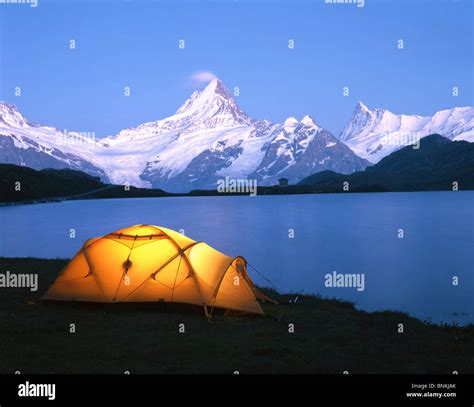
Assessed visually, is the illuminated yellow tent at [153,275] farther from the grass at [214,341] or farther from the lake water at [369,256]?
the lake water at [369,256]

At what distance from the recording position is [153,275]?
2275 centimetres

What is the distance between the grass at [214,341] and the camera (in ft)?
52.6

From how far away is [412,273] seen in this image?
5178 cm

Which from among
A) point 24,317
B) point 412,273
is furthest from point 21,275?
point 412,273

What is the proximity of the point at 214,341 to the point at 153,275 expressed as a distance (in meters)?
5.11

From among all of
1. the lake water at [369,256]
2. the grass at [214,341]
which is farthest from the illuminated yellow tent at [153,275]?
the lake water at [369,256]

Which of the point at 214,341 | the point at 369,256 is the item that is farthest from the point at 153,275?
the point at 369,256

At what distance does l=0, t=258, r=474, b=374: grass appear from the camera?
16031 mm

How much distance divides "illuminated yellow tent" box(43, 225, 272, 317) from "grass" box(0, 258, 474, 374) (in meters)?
0.46

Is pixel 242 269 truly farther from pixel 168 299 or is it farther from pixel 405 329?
pixel 405 329

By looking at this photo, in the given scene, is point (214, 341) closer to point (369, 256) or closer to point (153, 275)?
point (153, 275)

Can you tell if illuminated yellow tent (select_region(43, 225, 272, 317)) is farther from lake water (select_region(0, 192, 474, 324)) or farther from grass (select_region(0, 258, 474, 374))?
lake water (select_region(0, 192, 474, 324))

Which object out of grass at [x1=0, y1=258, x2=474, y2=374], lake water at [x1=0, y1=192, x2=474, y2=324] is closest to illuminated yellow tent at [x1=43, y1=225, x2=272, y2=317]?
grass at [x1=0, y1=258, x2=474, y2=374]
